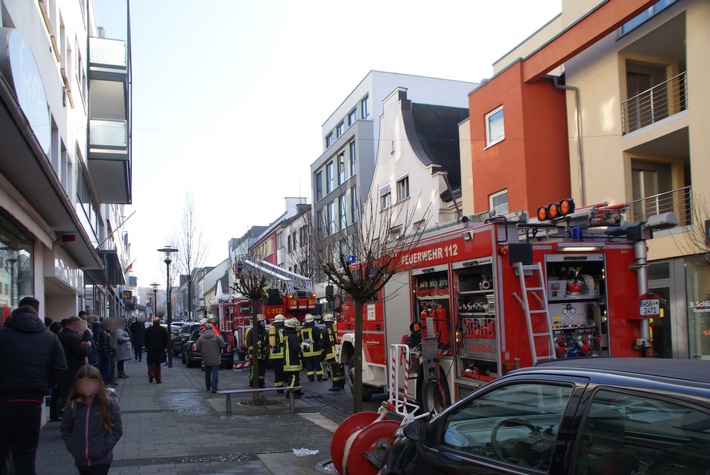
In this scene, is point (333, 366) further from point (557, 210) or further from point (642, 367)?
point (642, 367)

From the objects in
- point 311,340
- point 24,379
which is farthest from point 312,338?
point 24,379

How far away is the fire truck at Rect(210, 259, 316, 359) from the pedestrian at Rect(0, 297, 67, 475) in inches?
433

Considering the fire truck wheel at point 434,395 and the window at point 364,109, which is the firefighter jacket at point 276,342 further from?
the window at point 364,109

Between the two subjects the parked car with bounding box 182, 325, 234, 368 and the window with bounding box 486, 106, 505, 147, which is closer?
the window with bounding box 486, 106, 505, 147

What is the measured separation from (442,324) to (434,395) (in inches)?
43.5

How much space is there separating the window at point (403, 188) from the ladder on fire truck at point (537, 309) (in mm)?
19943

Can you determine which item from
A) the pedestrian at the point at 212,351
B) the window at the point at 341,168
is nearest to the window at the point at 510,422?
the pedestrian at the point at 212,351

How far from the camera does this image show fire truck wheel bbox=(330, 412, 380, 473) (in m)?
6.29

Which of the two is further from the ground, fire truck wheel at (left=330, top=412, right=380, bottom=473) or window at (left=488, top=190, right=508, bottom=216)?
window at (left=488, top=190, right=508, bottom=216)

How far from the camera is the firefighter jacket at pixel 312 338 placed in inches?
587

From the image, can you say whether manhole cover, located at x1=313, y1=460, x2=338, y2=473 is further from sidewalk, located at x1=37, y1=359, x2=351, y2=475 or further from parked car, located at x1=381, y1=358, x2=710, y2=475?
parked car, located at x1=381, y1=358, x2=710, y2=475

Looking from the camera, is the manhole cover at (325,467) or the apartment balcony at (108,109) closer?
the manhole cover at (325,467)

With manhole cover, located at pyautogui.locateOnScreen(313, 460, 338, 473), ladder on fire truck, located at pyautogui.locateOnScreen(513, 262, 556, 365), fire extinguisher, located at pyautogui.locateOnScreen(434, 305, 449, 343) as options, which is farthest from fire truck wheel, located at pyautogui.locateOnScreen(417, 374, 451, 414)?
manhole cover, located at pyautogui.locateOnScreen(313, 460, 338, 473)

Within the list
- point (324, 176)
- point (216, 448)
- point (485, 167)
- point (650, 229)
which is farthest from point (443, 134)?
point (216, 448)
